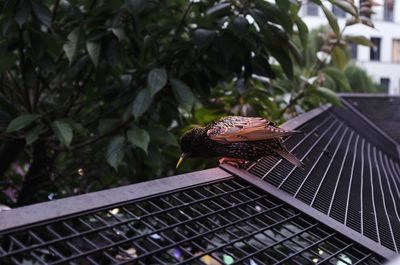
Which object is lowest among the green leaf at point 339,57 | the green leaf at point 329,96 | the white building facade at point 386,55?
the white building facade at point 386,55

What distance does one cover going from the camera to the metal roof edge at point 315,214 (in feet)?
4.16

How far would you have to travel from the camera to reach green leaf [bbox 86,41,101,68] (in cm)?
220

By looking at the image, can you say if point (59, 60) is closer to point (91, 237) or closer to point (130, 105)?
point (130, 105)

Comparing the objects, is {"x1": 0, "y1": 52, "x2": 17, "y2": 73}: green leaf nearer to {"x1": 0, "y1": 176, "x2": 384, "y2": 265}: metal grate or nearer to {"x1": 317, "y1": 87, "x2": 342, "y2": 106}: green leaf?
{"x1": 0, "y1": 176, "x2": 384, "y2": 265}: metal grate

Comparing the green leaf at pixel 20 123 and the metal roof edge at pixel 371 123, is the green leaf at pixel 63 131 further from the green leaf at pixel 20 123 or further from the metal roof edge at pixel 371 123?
the metal roof edge at pixel 371 123

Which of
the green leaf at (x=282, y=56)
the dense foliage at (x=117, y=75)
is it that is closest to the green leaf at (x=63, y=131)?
the dense foliage at (x=117, y=75)

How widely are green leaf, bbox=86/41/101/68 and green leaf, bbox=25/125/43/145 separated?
325mm

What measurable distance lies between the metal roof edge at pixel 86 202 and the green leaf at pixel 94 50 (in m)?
0.97

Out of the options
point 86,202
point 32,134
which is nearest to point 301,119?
point 32,134

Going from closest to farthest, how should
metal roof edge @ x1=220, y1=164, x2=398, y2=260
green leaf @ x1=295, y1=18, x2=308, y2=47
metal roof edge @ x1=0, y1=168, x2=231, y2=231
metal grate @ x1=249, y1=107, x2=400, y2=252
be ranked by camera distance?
1. metal roof edge @ x1=0, y1=168, x2=231, y2=231
2. metal roof edge @ x1=220, y1=164, x2=398, y2=260
3. metal grate @ x1=249, y1=107, x2=400, y2=252
4. green leaf @ x1=295, y1=18, x2=308, y2=47

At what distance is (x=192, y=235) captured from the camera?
116 centimetres

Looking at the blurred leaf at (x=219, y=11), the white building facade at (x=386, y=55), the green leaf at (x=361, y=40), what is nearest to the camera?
the blurred leaf at (x=219, y=11)

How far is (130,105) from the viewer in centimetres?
232

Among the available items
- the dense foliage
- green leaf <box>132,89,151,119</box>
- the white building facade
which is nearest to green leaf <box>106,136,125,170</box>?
the dense foliage
